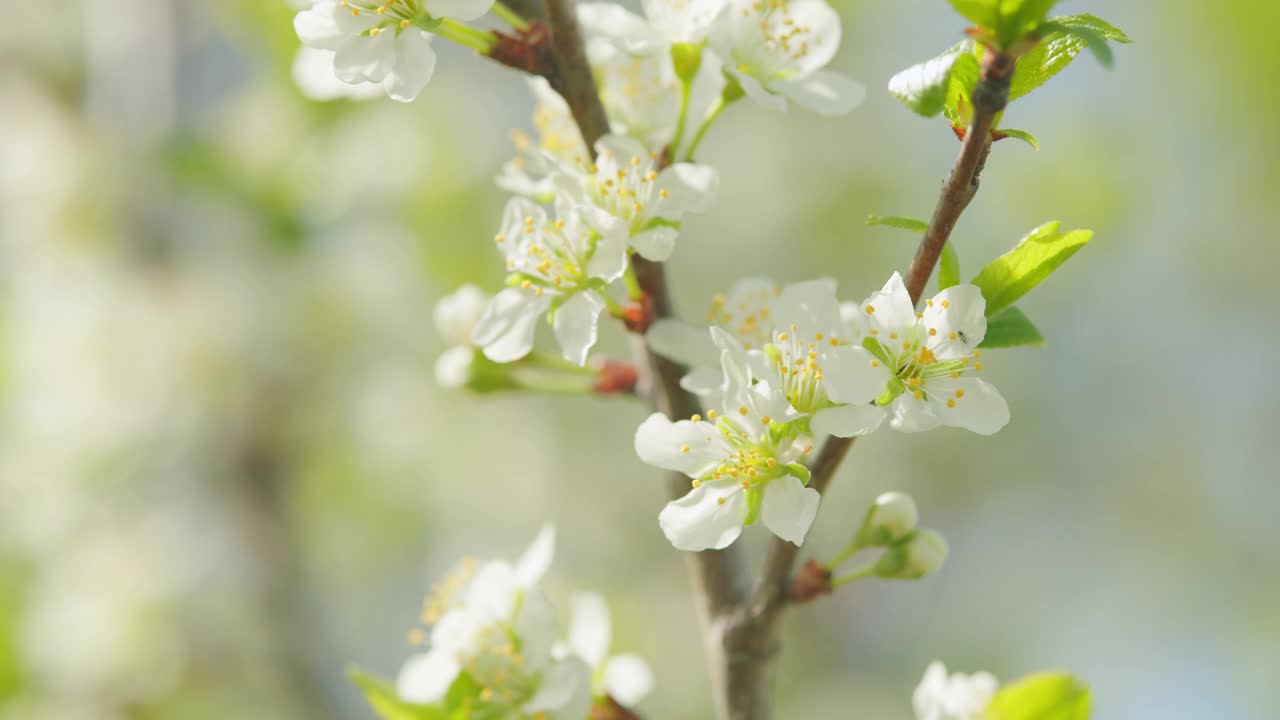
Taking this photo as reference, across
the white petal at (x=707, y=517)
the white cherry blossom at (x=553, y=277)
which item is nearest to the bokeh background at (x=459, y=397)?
the white cherry blossom at (x=553, y=277)

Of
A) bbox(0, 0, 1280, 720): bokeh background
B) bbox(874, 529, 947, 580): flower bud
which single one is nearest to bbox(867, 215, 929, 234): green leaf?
bbox(874, 529, 947, 580): flower bud

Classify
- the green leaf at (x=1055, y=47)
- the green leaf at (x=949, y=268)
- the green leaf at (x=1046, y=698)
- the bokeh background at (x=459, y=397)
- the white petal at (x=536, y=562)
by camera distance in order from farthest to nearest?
the bokeh background at (x=459, y=397) → the white petal at (x=536, y=562) → the green leaf at (x=1046, y=698) → the green leaf at (x=949, y=268) → the green leaf at (x=1055, y=47)

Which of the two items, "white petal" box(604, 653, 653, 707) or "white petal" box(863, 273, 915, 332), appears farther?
"white petal" box(604, 653, 653, 707)

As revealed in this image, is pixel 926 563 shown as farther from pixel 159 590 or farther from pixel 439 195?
pixel 159 590

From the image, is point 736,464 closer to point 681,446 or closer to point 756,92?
point 681,446

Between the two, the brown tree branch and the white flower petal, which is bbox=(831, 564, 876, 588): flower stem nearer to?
the brown tree branch

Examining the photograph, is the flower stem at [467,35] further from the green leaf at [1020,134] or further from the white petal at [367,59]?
the green leaf at [1020,134]
